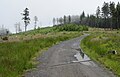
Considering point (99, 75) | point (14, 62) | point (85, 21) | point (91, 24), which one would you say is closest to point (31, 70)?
point (14, 62)

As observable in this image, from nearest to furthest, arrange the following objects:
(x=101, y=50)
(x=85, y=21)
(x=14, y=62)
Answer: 1. (x=14, y=62)
2. (x=101, y=50)
3. (x=85, y=21)

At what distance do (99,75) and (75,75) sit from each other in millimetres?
1443

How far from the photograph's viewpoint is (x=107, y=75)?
15.1 metres

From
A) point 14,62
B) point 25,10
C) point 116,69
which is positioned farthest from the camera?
point 25,10

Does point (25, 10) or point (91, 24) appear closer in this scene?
point (25, 10)

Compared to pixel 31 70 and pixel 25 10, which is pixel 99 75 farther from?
pixel 25 10

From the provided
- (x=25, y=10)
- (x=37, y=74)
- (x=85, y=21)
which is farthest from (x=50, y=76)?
(x=85, y=21)

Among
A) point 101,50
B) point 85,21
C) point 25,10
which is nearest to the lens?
point 101,50

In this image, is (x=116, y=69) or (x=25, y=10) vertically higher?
(x=25, y=10)

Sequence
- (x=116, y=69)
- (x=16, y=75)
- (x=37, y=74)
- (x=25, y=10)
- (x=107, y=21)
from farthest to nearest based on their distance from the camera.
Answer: (x=107, y=21), (x=25, y=10), (x=116, y=69), (x=37, y=74), (x=16, y=75)

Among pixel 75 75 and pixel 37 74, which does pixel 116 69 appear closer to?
pixel 75 75

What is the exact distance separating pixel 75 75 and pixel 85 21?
166 meters

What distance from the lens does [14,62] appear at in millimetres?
18031

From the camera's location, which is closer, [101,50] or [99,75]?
[99,75]
